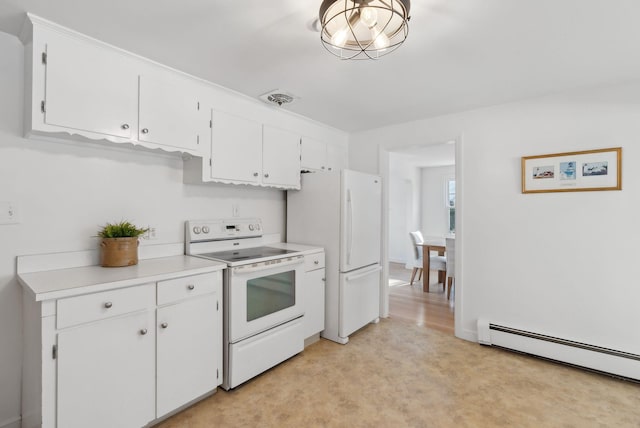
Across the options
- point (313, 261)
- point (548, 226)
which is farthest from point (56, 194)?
point (548, 226)

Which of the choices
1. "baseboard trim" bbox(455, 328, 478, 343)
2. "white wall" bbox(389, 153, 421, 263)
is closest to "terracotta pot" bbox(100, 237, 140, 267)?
"baseboard trim" bbox(455, 328, 478, 343)

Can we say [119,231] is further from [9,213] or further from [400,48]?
[400,48]

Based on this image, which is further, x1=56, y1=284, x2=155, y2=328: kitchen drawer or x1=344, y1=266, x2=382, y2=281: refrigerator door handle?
x1=344, y1=266, x2=382, y2=281: refrigerator door handle

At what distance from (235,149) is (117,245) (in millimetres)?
1146

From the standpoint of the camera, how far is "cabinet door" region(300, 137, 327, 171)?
325cm

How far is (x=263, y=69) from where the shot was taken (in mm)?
2164

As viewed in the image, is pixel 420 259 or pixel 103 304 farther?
pixel 420 259

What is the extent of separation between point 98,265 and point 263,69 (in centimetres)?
175

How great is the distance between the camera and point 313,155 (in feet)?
11.1

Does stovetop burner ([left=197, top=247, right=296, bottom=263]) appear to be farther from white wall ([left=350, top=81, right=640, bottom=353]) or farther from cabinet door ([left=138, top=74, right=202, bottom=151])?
white wall ([left=350, top=81, right=640, bottom=353])

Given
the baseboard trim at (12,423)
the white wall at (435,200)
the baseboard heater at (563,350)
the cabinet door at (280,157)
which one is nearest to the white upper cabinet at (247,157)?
the cabinet door at (280,157)

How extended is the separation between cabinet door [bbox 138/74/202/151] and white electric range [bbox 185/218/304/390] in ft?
2.27

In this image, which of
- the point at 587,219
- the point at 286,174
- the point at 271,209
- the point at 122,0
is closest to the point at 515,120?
the point at 587,219

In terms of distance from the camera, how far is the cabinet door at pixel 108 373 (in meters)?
1.43
